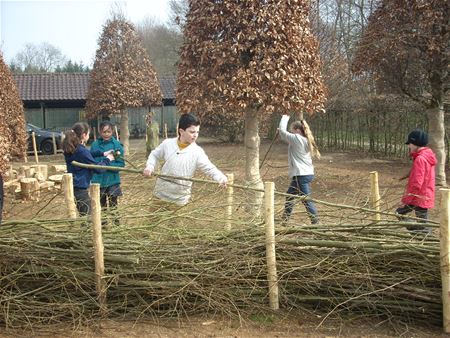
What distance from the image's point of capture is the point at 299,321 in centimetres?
404

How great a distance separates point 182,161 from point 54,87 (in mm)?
27562

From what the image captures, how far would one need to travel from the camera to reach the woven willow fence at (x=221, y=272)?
398 cm

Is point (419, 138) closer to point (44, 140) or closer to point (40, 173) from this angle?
point (40, 173)

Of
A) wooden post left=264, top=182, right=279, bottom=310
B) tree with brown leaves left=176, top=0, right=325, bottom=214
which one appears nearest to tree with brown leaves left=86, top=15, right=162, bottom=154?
tree with brown leaves left=176, top=0, right=325, bottom=214

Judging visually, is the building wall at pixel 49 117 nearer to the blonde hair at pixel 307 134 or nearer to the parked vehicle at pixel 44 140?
the parked vehicle at pixel 44 140

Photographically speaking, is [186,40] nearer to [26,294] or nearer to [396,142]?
[26,294]

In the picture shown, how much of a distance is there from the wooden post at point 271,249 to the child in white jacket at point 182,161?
2.15 ft

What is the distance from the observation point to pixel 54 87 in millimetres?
30172

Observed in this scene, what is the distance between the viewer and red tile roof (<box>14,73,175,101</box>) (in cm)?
2902

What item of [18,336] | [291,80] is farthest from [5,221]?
[291,80]

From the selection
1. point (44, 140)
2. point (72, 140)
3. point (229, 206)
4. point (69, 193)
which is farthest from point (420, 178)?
point (44, 140)

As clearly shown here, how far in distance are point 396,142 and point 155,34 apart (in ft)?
110

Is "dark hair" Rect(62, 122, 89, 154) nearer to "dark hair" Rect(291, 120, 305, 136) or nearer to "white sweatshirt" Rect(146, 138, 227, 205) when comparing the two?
"white sweatshirt" Rect(146, 138, 227, 205)

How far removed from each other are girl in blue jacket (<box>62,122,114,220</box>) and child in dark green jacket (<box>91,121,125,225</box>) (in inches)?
6.8
